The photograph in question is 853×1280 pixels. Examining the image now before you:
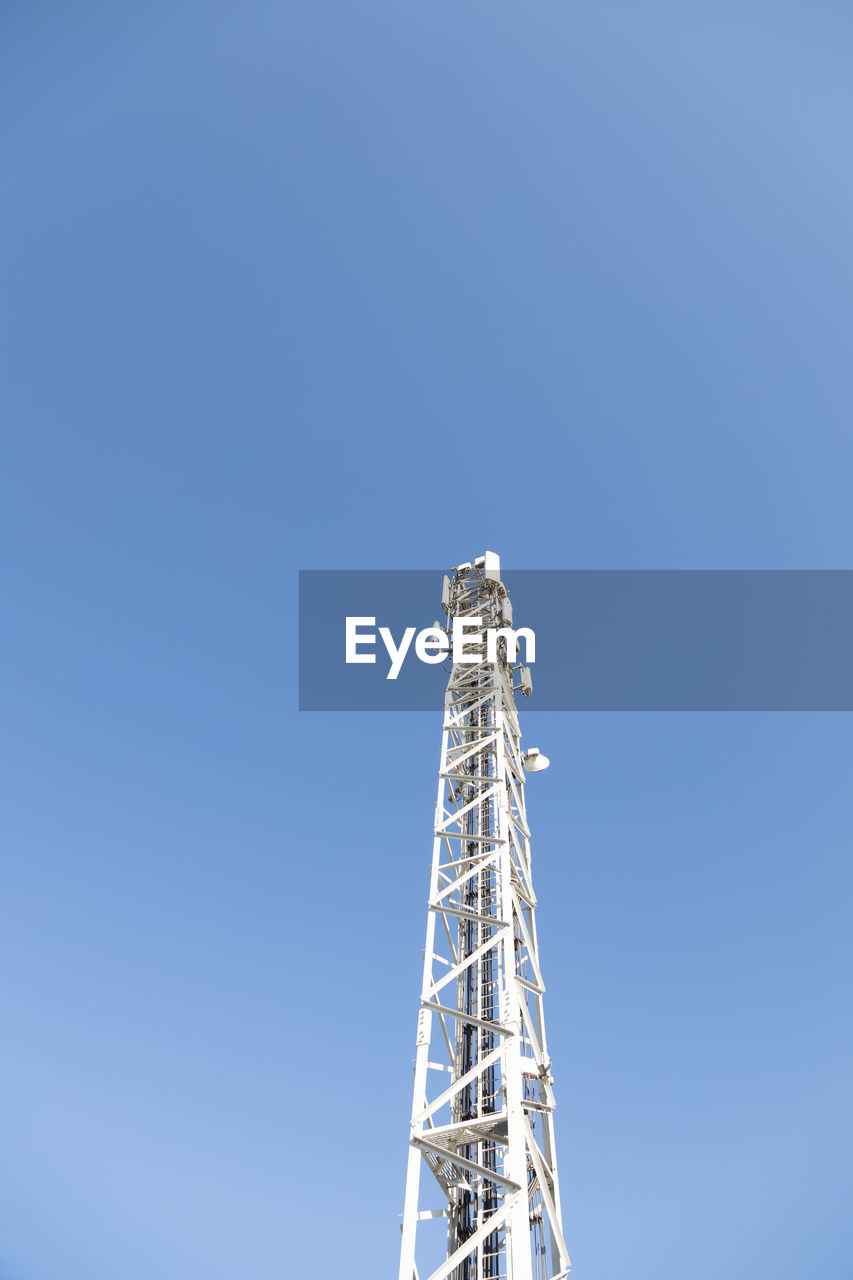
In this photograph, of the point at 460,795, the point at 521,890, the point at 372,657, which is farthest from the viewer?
the point at 372,657

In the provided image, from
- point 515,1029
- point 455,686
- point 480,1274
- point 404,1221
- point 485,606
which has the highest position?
point 485,606

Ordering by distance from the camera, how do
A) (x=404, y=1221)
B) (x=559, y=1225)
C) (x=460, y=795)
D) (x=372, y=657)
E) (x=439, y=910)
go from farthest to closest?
(x=372, y=657) → (x=460, y=795) → (x=439, y=910) → (x=559, y=1225) → (x=404, y=1221)

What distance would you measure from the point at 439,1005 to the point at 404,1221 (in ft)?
15.3

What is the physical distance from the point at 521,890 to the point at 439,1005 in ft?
17.7

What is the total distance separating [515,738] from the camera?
29.1 metres

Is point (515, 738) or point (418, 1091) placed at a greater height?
point (515, 738)

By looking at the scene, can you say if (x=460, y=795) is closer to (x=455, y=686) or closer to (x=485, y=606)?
(x=455, y=686)

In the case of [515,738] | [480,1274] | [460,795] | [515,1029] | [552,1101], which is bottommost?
[480,1274]

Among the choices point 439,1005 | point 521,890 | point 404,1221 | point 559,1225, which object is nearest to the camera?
point 404,1221

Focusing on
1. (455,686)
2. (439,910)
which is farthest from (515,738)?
(439,910)

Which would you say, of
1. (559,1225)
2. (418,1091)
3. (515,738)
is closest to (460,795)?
(515,738)

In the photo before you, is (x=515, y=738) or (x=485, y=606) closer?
(x=515, y=738)

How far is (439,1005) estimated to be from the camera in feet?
65.7

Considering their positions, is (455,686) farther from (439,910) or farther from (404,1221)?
(404,1221)
